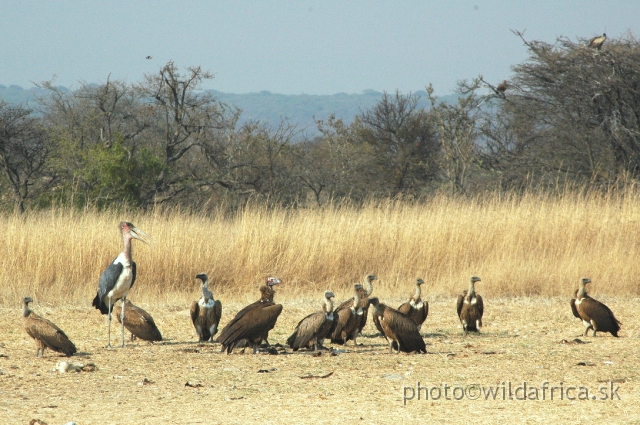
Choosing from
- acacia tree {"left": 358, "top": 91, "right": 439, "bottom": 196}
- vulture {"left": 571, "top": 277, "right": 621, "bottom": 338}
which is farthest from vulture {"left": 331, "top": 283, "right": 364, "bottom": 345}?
acacia tree {"left": 358, "top": 91, "right": 439, "bottom": 196}

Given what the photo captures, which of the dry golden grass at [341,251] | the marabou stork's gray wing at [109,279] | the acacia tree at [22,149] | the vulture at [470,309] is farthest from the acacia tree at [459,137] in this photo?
the marabou stork's gray wing at [109,279]

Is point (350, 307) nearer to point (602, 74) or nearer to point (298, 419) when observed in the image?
point (298, 419)

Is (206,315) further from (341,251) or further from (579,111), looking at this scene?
(579,111)

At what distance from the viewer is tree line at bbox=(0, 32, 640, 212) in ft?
63.6

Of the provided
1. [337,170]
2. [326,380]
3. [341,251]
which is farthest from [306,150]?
[326,380]

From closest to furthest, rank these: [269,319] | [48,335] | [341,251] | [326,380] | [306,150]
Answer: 1. [326,380]
2. [48,335]
3. [269,319]
4. [341,251]
5. [306,150]

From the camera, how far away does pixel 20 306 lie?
9.95 metres

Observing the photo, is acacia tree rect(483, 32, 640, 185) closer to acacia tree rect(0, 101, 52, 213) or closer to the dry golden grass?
the dry golden grass

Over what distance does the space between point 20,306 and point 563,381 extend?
7148mm

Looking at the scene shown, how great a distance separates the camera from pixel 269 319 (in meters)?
7.03

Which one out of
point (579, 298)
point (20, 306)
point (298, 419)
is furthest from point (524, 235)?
point (298, 419)

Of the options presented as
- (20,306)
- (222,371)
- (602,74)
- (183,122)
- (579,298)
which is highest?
(602,74)

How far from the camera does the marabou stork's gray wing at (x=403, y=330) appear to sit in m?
6.92

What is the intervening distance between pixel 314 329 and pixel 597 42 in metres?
A: 15.7
